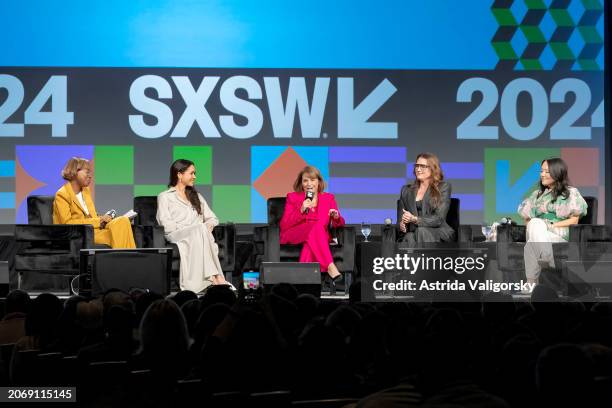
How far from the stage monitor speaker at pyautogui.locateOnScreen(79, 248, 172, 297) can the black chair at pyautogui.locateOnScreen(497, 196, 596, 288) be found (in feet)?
8.59

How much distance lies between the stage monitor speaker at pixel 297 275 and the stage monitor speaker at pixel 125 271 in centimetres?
68

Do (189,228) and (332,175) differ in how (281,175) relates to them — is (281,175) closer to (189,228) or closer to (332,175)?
(332,175)

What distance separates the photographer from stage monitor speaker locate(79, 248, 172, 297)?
18.8 ft

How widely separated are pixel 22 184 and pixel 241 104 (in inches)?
87.2

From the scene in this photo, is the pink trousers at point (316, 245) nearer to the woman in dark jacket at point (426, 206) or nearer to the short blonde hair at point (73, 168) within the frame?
the woman in dark jacket at point (426, 206)

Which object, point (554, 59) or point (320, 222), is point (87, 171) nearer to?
point (320, 222)

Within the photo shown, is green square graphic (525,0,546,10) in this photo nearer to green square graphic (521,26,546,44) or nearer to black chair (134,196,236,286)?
green square graphic (521,26,546,44)

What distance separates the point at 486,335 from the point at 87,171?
5.97 m

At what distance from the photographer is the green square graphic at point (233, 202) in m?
8.76

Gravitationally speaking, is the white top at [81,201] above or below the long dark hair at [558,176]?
below

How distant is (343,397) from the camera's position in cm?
200

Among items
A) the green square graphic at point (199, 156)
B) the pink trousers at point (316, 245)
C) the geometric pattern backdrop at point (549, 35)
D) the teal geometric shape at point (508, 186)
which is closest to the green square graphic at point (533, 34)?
the geometric pattern backdrop at point (549, 35)

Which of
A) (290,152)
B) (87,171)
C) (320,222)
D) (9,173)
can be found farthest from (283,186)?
(9,173)

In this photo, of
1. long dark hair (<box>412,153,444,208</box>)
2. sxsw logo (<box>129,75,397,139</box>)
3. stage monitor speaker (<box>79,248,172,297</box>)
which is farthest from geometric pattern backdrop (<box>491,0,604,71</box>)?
stage monitor speaker (<box>79,248,172,297</box>)
